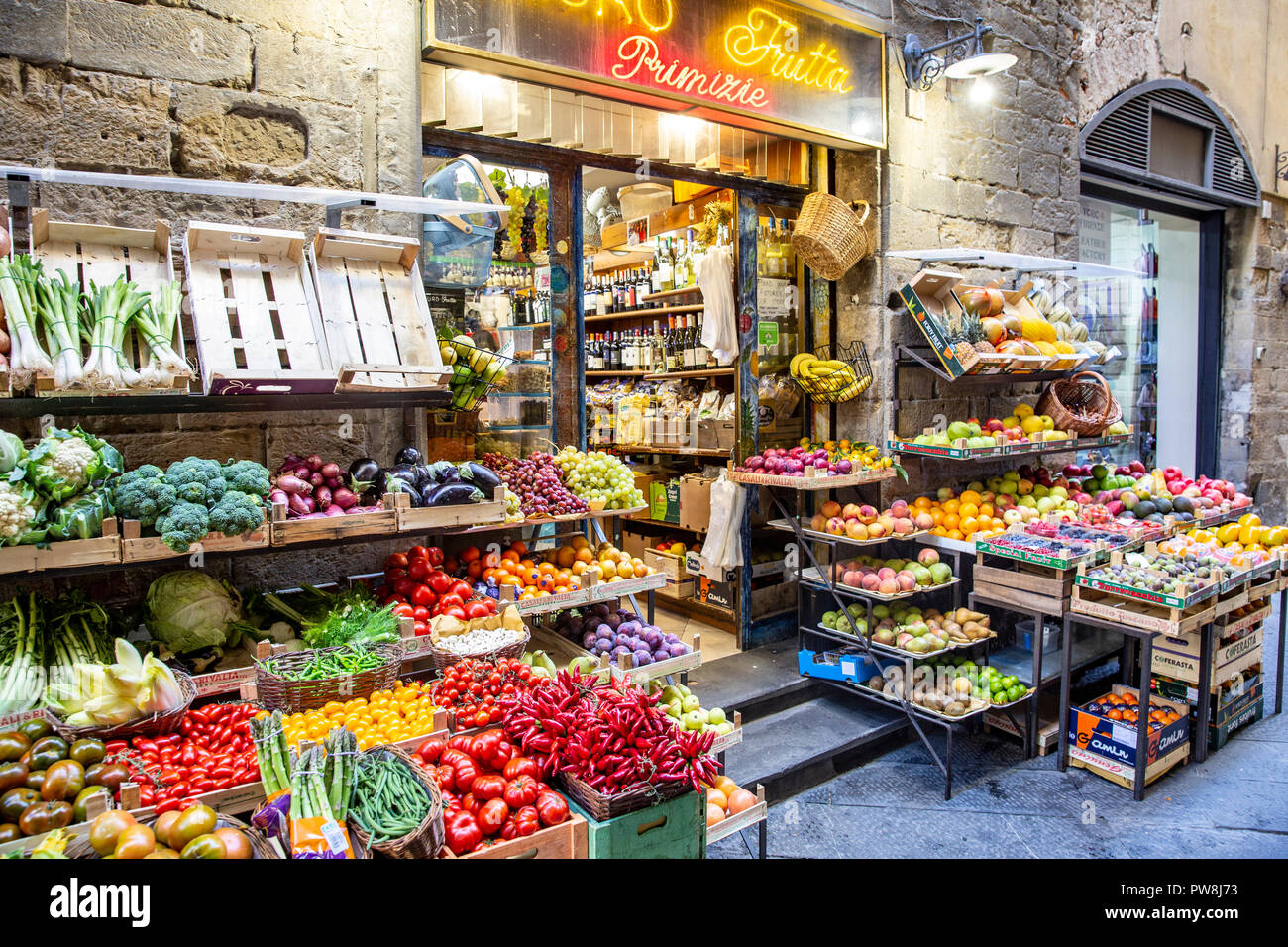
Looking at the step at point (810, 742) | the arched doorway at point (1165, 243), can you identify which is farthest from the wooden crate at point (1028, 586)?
the arched doorway at point (1165, 243)

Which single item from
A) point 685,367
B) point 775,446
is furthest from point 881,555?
point 685,367

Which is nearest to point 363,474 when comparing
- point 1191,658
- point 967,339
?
point 967,339

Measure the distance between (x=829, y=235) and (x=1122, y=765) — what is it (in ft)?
11.5

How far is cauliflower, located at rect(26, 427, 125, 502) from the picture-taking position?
257cm

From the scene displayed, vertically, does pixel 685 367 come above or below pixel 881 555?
above

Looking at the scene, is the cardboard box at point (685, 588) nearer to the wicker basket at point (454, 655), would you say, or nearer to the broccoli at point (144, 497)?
Answer: the wicker basket at point (454, 655)

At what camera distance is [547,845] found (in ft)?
7.43

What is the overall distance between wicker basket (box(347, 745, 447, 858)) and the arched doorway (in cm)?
725

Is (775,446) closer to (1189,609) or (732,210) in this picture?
(732,210)

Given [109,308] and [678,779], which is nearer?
[678,779]

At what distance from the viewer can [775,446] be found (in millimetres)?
5996
